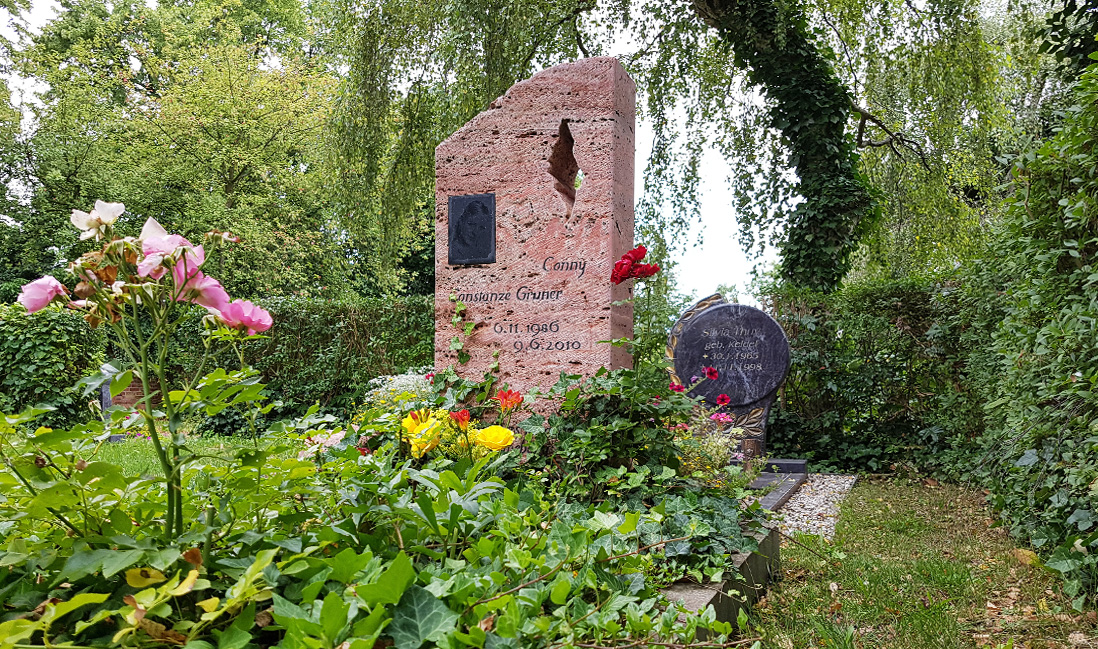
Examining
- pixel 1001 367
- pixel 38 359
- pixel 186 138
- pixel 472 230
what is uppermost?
pixel 186 138

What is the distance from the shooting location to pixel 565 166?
4770 mm

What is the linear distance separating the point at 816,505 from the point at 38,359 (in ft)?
27.9

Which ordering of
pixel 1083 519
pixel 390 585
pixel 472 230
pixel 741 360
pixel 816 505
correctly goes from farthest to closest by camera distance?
pixel 741 360
pixel 816 505
pixel 472 230
pixel 1083 519
pixel 390 585

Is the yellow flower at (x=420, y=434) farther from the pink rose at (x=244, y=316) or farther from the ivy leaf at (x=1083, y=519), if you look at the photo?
A: the ivy leaf at (x=1083, y=519)

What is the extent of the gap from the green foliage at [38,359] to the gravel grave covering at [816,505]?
296 inches

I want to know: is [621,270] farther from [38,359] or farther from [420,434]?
[38,359]

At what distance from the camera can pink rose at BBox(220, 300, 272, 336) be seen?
1.53 meters

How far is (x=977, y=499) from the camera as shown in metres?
6.16

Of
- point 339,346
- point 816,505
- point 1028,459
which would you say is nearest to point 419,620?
point 1028,459

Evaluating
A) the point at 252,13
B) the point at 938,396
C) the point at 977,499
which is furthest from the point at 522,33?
the point at 252,13

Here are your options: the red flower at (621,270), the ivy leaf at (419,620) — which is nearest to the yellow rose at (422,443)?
the ivy leaf at (419,620)

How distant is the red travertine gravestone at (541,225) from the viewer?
4.37m

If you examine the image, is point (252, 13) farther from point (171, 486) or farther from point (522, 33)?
point (171, 486)

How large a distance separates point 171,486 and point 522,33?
28.8 ft
